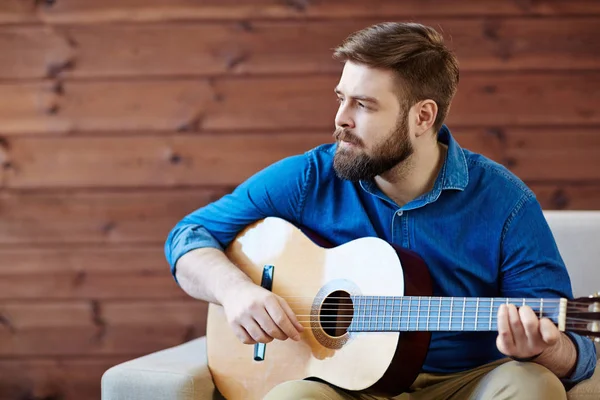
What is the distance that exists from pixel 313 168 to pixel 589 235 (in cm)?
77

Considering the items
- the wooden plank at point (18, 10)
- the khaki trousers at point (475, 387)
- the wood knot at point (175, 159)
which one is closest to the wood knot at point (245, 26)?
the wood knot at point (175, 159)

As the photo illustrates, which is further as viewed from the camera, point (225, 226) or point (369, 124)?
point (225, 226)

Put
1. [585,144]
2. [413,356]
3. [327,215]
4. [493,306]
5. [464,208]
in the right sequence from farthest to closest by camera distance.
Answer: [585,144] → [327,215] → [464,208] → [413,356] → [493,306]

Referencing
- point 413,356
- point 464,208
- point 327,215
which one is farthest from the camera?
point 327,215

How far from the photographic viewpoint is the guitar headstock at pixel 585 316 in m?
1.26

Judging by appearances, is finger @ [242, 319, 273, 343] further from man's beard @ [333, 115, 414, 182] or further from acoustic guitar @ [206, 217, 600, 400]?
man's beard @ [333, 115, 414, 182]

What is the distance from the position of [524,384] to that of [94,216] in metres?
1.76

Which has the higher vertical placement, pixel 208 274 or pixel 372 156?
pixel 372 156

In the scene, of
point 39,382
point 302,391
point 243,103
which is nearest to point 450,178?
point 302,391

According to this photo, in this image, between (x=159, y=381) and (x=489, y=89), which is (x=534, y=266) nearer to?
(x=159, y=381)

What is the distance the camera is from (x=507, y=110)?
2.53 m

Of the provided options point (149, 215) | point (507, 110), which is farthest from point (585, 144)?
point (149, 215)

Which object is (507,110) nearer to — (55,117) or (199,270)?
(199,270)

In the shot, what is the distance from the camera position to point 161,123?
265 centimetres
